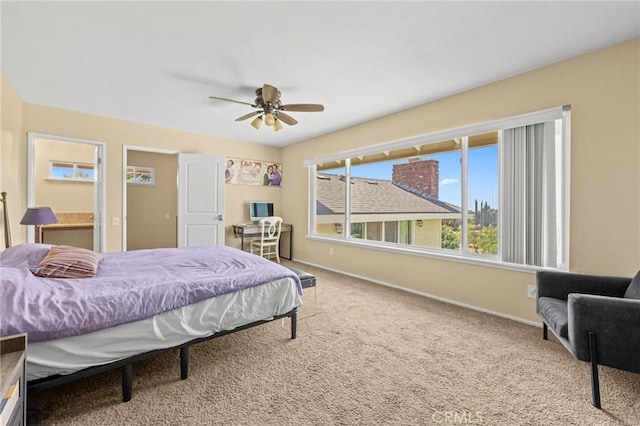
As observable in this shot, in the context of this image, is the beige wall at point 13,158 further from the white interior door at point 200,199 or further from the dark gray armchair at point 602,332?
the dark gray armchair at point 602,332

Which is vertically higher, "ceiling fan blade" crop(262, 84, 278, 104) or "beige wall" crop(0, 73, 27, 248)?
"ceiling fan blade" crop(262, 84, 278, 104)

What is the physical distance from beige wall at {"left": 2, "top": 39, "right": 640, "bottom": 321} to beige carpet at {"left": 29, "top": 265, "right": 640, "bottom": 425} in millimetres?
746

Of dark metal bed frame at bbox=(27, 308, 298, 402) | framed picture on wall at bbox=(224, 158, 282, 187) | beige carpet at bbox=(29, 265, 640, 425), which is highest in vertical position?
framed picture on wall at bbox=(224, 158, 282, 187)

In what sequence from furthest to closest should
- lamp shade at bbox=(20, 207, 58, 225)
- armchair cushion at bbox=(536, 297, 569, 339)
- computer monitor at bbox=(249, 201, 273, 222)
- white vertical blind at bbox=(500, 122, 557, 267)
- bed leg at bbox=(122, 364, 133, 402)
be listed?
1. computer monitor at bbox=(249, 201, 273, 222)
2. lamp shade at bbox=(20, 207, 58, 225)
3. white vertical blind at bbox=(500, 122, 557, 267)
4. armchair cushion at bbox=(536, 297, 569, 339)
5. bed leg at bbox=(122, 364, 133, 402)

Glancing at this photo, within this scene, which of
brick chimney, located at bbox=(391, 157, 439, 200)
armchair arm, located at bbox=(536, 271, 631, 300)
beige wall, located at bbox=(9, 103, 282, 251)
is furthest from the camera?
brick chimney, located at bbox=(391, 157, 439, 200)

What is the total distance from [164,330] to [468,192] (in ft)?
10.9

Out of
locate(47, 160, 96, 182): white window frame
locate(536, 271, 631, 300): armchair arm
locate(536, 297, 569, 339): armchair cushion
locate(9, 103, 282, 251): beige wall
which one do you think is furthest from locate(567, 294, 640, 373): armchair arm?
locate(47, 160, 96, 182): white window frame

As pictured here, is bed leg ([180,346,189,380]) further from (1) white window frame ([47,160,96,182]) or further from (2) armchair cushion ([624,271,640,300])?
(1) white window frame ([47,160,96,182])

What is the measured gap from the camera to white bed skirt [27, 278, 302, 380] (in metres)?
1.43

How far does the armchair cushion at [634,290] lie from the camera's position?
1.89 metres

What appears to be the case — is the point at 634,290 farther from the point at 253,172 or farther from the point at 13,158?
the point at 13,158

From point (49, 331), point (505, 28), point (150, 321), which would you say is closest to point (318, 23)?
point (505, 28)

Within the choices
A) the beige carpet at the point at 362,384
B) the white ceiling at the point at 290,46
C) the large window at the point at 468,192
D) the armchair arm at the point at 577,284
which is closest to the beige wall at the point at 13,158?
the white ceiling at the point at 290,46

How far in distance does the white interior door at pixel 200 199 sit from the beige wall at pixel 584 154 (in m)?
3.47
